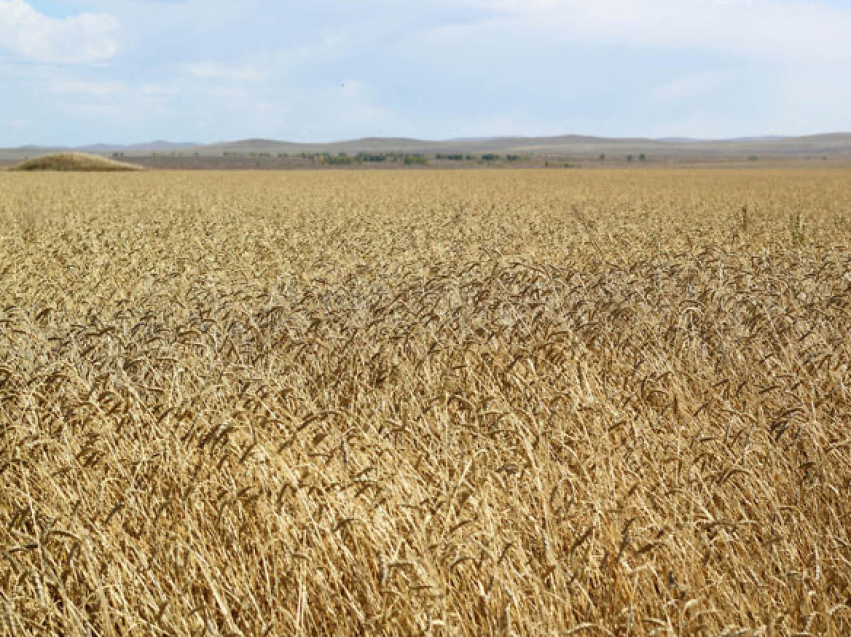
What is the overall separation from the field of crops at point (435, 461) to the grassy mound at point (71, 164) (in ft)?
223

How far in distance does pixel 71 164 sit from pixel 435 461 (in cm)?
7571

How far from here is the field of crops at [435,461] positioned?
3.09 meters

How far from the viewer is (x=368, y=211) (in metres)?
20.8

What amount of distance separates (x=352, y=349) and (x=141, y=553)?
8.27ft

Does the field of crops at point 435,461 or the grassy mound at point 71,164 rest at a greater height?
the field of crops at point 435,461

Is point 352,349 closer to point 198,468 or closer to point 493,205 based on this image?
point 198,468

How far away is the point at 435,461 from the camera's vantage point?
3703 mm

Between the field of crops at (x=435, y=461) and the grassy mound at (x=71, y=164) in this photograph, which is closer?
the field of crops at (x=435, y=461)

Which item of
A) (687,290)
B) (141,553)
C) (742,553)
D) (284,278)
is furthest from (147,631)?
(284,278)

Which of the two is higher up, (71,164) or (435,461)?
(435,461)

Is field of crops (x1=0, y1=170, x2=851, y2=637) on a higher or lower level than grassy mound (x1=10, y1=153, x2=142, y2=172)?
higher

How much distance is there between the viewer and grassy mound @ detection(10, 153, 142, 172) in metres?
70.5

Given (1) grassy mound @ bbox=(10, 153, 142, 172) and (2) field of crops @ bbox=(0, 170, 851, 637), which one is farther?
(1) grassy mound @ bbox=(10, 153, 142, 172)

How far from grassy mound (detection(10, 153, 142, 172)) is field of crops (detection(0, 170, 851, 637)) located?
68.1 metres
